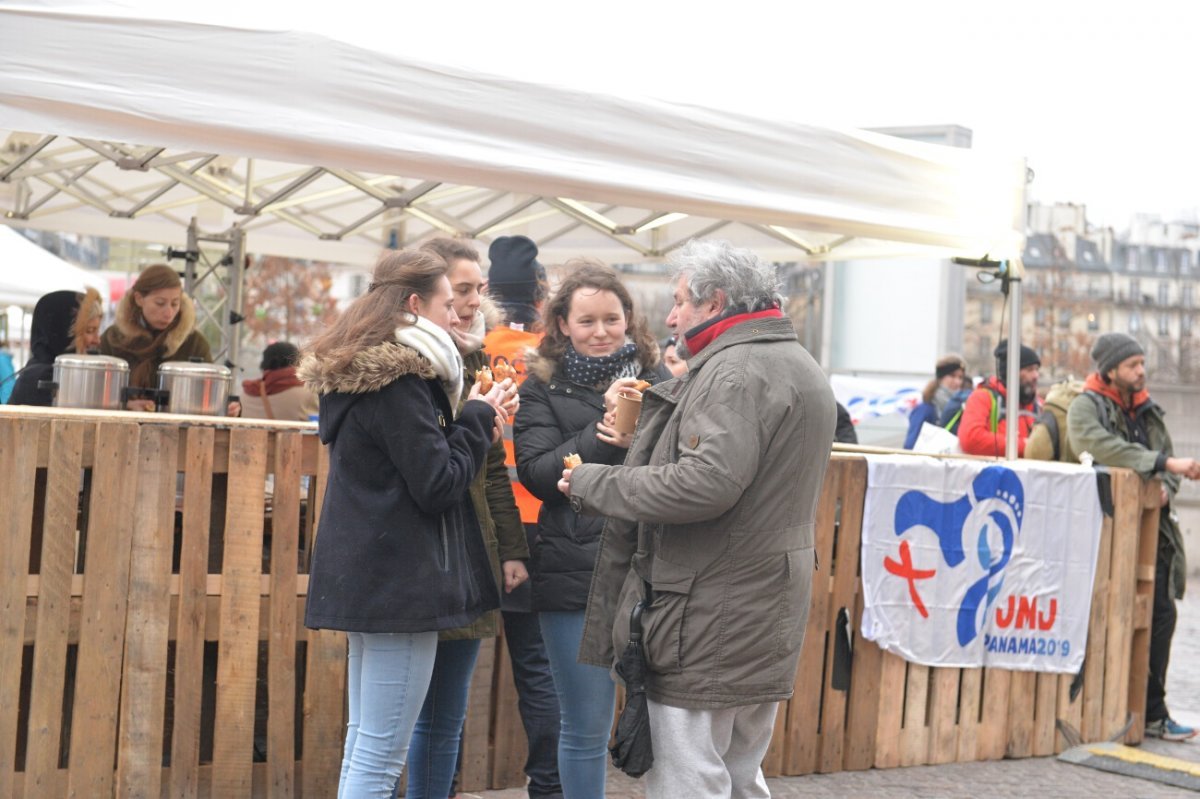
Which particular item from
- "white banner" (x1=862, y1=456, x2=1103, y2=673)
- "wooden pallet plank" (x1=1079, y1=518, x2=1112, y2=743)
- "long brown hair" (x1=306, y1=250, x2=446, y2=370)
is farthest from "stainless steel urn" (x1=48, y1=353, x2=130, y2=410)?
"wooden pallet plank" (x1=1079, y1=518, x2=1112, y2=743)

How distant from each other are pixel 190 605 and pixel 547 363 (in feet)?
5.03

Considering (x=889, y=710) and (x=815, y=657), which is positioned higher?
(x=815, y=657)

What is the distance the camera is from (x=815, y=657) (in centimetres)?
566

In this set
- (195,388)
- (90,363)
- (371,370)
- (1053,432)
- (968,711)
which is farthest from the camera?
(1053,432)

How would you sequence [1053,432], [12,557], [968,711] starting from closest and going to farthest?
[12,557]
[968,711]
[1053,432]

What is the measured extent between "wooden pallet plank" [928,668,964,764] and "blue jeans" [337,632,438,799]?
10.8 ft

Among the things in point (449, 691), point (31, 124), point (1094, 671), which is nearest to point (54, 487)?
point (31, 124)

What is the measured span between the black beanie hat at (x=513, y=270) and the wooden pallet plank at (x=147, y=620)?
49.3 inches

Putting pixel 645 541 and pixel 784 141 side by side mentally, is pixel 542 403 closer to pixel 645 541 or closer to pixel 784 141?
pixel 645 541

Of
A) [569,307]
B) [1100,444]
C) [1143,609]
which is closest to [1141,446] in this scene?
[1100,444]

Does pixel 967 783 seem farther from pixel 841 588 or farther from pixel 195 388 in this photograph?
pixel 195 388

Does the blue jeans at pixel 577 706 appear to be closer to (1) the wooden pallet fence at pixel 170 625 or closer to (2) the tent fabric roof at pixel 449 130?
(1) the wooden pallet fence at pixel 170 625

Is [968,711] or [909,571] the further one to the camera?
[968,711]

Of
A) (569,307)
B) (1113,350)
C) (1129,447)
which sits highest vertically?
(1113,350)
